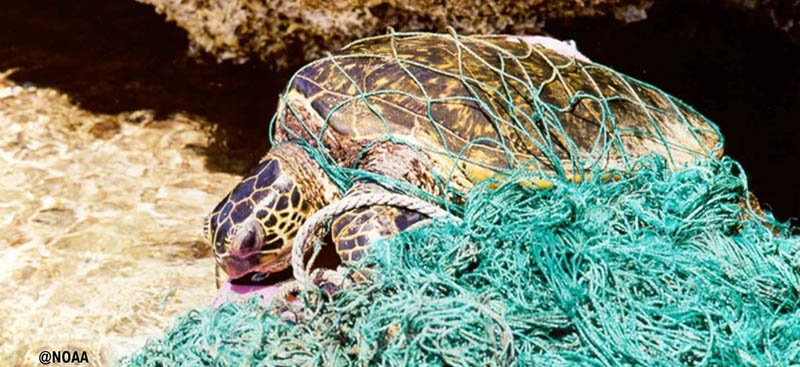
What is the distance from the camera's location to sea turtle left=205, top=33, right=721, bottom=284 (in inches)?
93.6

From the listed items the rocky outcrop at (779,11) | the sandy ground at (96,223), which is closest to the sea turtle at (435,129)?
the sandy ground at (96,223)

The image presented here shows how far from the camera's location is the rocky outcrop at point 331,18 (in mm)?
2941

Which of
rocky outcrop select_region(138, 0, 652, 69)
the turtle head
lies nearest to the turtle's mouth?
the turtle head

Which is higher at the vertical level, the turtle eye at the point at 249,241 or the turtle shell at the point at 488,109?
the turtle shell at the point at 488,109

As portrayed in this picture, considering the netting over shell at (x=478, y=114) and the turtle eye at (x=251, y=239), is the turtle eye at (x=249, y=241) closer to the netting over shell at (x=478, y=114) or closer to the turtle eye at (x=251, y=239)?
the turtle eye at (x=251, y=239)

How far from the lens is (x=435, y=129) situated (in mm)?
2406

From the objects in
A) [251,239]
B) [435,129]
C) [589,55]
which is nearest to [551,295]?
[435,129]

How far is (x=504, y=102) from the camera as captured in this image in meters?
2.48

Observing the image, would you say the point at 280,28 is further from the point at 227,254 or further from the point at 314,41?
the point at 227,254

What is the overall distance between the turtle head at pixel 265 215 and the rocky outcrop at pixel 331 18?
25.3 inches
